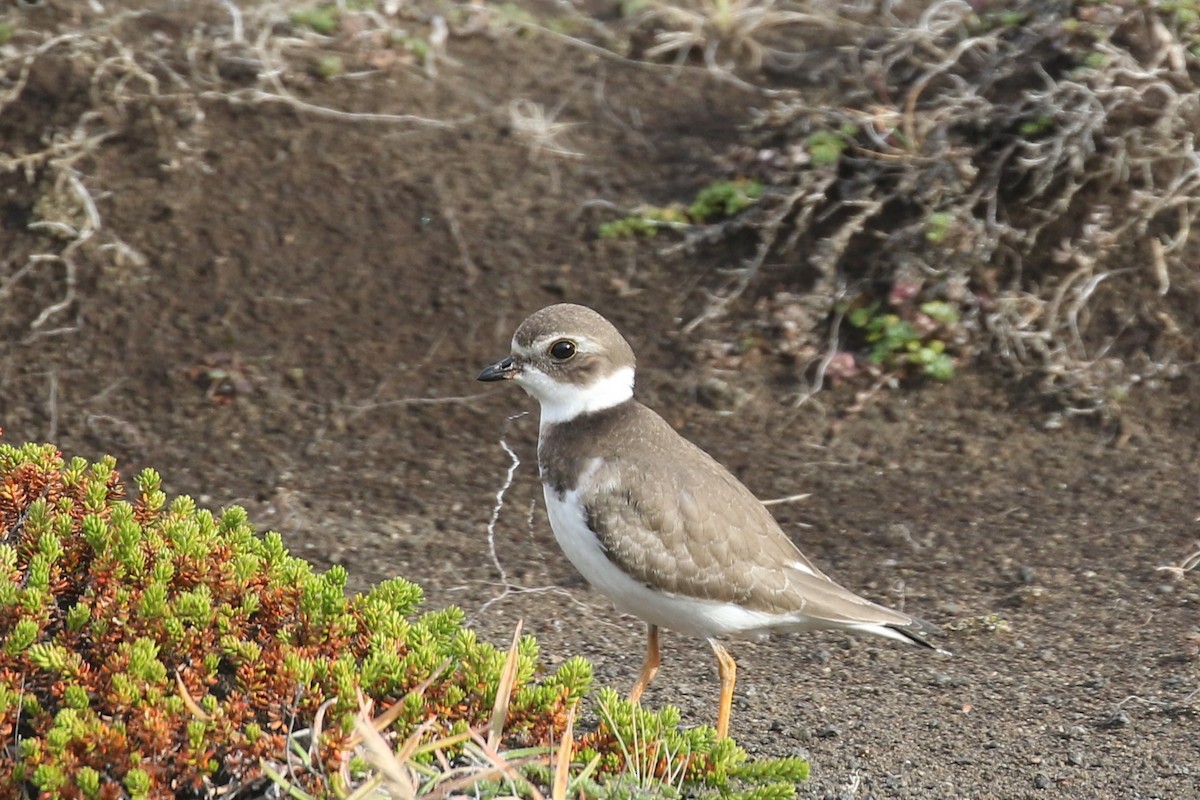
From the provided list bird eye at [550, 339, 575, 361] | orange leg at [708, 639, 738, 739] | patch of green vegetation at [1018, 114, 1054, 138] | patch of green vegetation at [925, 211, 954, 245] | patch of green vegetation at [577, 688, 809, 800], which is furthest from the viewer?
patch of green vegetation at [1018, 114, 1054, 138]

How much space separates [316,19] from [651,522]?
5.69 meters

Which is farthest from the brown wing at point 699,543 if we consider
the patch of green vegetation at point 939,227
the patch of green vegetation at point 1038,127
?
the patch of green vegetation at point 1038,127

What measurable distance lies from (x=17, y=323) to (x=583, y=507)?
4.40 metres

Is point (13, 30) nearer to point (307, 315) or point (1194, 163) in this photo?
point (307, 315)

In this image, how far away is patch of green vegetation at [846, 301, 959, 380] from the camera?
7.99m

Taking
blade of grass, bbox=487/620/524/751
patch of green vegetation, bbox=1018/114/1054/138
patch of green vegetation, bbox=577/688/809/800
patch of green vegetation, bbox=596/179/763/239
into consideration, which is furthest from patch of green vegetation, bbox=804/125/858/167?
blade of grass, bbox=487/620/524/751

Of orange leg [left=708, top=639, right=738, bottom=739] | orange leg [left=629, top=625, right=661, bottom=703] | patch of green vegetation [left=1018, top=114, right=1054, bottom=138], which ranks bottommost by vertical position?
orange leg [left=629, top=625, right=661, bottom=703]

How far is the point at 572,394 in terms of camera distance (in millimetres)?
5844

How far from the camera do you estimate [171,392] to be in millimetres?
8000

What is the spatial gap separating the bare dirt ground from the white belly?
390 millimetres

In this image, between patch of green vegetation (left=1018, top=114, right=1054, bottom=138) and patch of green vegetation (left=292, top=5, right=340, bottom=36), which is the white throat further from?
patch of green vegetation (left=292, top=5, right=340, bottom=36)

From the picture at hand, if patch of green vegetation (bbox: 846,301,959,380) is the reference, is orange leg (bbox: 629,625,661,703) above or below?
above

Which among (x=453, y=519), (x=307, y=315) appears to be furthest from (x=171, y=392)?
(x=453, y=519)

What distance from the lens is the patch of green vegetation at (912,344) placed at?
7.99 meters
